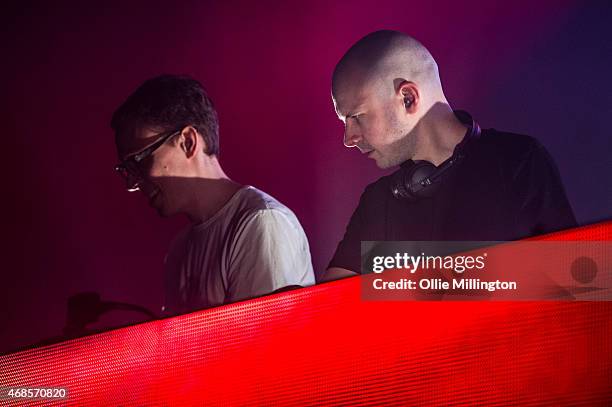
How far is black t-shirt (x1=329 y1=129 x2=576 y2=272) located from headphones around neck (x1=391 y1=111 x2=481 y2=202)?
0.01 meters

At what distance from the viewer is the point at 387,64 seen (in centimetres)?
160

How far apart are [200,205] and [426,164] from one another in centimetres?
57

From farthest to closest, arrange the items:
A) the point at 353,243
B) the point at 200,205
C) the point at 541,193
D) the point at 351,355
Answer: the point at 200,205 < the point at 353,243 < the point at 541,193 < the point at 351,355

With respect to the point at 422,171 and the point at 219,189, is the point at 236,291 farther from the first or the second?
the point at 422,171

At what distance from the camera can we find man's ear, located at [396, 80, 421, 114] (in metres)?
1.55

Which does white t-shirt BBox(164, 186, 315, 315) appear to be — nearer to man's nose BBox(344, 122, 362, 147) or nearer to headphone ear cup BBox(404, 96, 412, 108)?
man's nose BBox(344, 122, 362, 147)

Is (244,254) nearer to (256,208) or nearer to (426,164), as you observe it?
(256,208)

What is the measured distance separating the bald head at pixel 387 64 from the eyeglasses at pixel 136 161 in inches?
17.4

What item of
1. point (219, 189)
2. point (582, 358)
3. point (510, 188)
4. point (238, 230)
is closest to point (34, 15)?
point (219, 189)

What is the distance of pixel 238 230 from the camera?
1.65 m

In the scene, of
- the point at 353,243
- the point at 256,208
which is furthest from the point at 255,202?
the point at 353,243

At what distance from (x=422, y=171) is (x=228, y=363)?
542mm

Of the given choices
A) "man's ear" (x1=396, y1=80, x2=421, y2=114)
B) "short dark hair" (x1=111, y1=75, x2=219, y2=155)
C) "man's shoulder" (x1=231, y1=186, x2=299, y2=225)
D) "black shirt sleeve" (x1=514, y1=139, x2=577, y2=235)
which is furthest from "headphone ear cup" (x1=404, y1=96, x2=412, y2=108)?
"short dark hair" (x1=111, y1=75, x2=219, y2=155)

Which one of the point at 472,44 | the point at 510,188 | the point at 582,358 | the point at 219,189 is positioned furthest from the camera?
the point at 219,189
